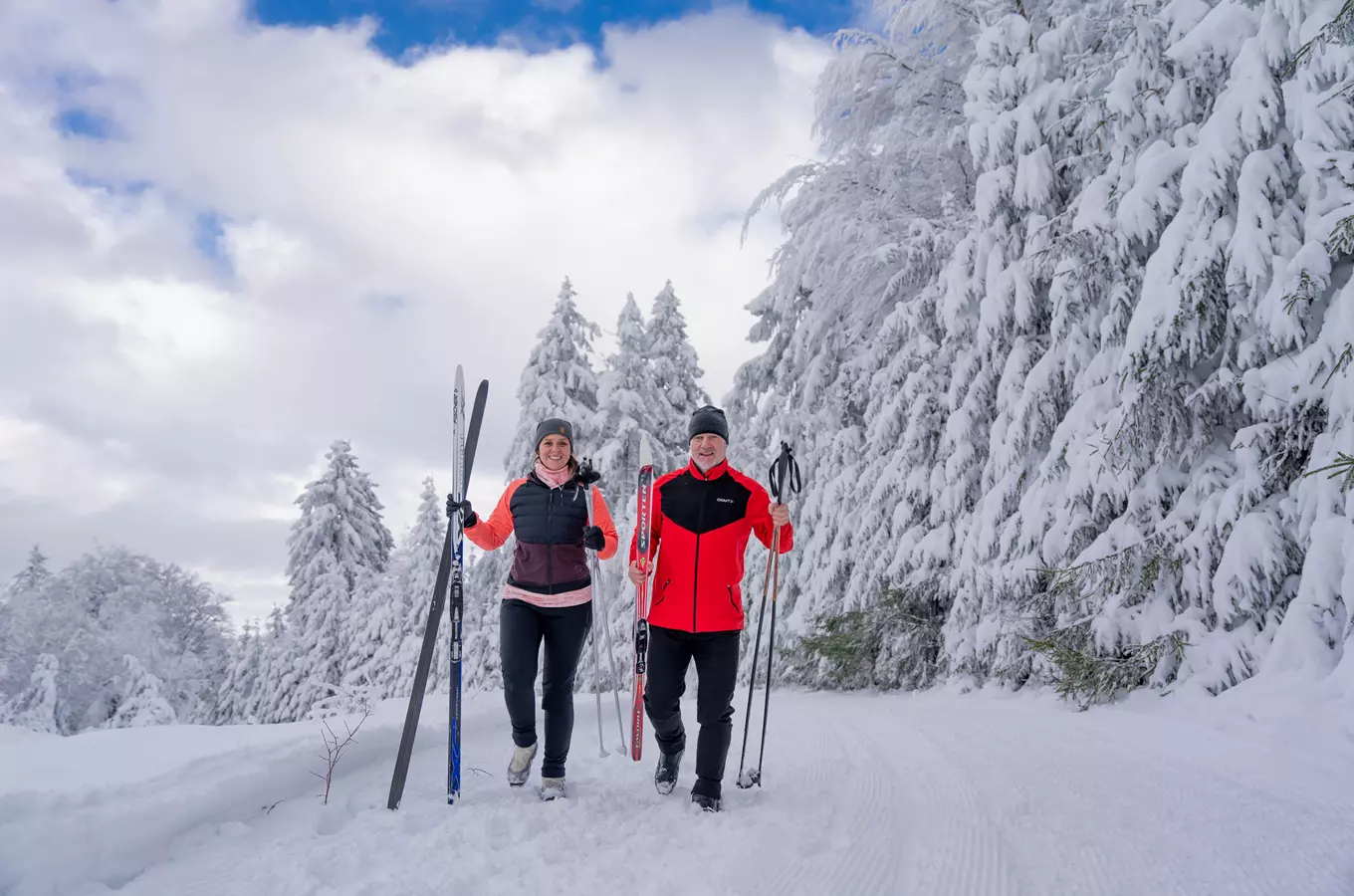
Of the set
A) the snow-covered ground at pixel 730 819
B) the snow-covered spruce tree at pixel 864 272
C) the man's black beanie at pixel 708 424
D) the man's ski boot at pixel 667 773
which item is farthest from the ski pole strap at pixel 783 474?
the snow-covered spruce tree at pixel 864 272

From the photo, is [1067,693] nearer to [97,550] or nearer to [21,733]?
[21,733]

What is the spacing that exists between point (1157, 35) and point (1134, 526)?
4.35 m

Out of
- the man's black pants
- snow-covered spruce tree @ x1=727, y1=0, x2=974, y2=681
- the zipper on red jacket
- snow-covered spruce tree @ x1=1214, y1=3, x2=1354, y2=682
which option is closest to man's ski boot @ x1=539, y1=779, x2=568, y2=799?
the man's black pants

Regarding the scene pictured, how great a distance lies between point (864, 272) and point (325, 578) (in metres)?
21.4

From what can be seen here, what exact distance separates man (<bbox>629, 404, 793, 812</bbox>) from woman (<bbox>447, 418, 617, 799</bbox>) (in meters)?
0.48

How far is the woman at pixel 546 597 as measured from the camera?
442 centimetres

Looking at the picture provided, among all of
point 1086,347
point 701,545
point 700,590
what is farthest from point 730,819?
point 1086,347

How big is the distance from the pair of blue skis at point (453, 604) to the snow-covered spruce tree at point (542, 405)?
12.6m

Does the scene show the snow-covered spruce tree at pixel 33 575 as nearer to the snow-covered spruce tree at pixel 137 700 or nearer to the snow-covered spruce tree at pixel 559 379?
the snow-covered spruce tree at pixel 137 700

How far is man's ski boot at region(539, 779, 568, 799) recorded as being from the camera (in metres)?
4.21

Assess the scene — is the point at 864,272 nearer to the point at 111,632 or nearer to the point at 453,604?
the point at 453,604

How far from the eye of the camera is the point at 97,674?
24.7 m

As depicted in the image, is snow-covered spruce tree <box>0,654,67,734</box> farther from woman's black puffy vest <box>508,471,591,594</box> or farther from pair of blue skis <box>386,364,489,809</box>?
woman's black puffy vest <box>508,471,591,594</box>

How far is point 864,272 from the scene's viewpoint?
39.1ft
